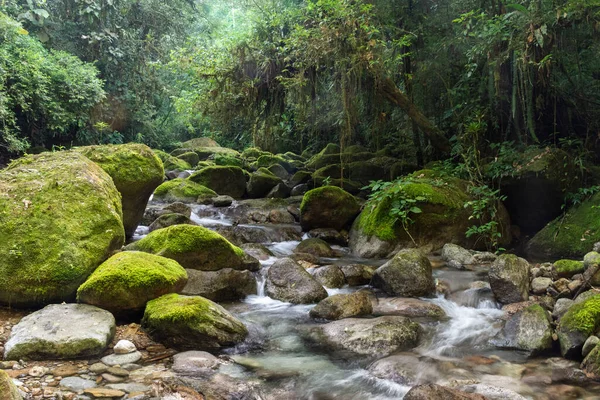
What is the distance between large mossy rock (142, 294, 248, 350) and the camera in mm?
4027

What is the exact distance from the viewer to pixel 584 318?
160 inches

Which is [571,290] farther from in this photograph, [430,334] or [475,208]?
[475,208]

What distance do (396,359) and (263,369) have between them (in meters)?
1.22

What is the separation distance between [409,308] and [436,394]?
231 cm

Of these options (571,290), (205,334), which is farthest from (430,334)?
(205,334)

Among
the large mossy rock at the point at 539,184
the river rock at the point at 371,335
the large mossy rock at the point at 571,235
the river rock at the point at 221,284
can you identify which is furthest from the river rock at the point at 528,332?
the large mossy rock at the point at 539,184

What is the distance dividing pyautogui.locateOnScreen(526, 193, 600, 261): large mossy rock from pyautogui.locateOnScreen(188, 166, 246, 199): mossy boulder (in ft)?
28.1

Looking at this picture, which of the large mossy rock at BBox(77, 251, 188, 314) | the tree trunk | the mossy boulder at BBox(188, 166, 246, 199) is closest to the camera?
the large mossy rock at BBox(77, 251, 188, 314)

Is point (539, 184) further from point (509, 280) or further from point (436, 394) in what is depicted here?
point (436, 394)

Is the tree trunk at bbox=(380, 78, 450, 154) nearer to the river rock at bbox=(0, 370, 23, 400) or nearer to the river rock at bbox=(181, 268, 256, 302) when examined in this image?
the river rock at bbox=(181, 268, 256, 302)

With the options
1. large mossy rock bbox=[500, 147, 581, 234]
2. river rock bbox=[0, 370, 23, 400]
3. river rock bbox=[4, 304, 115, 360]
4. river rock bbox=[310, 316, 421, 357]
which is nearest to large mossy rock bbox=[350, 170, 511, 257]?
large mossy rock bbox=[500, 147, 581, 234]

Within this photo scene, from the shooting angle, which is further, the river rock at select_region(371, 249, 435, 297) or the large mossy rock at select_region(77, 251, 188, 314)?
the river rock at select_region(371, 249, 435, 297)

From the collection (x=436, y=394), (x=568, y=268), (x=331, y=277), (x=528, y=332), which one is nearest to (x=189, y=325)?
(x=436, y=394)

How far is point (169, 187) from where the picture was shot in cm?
1262
